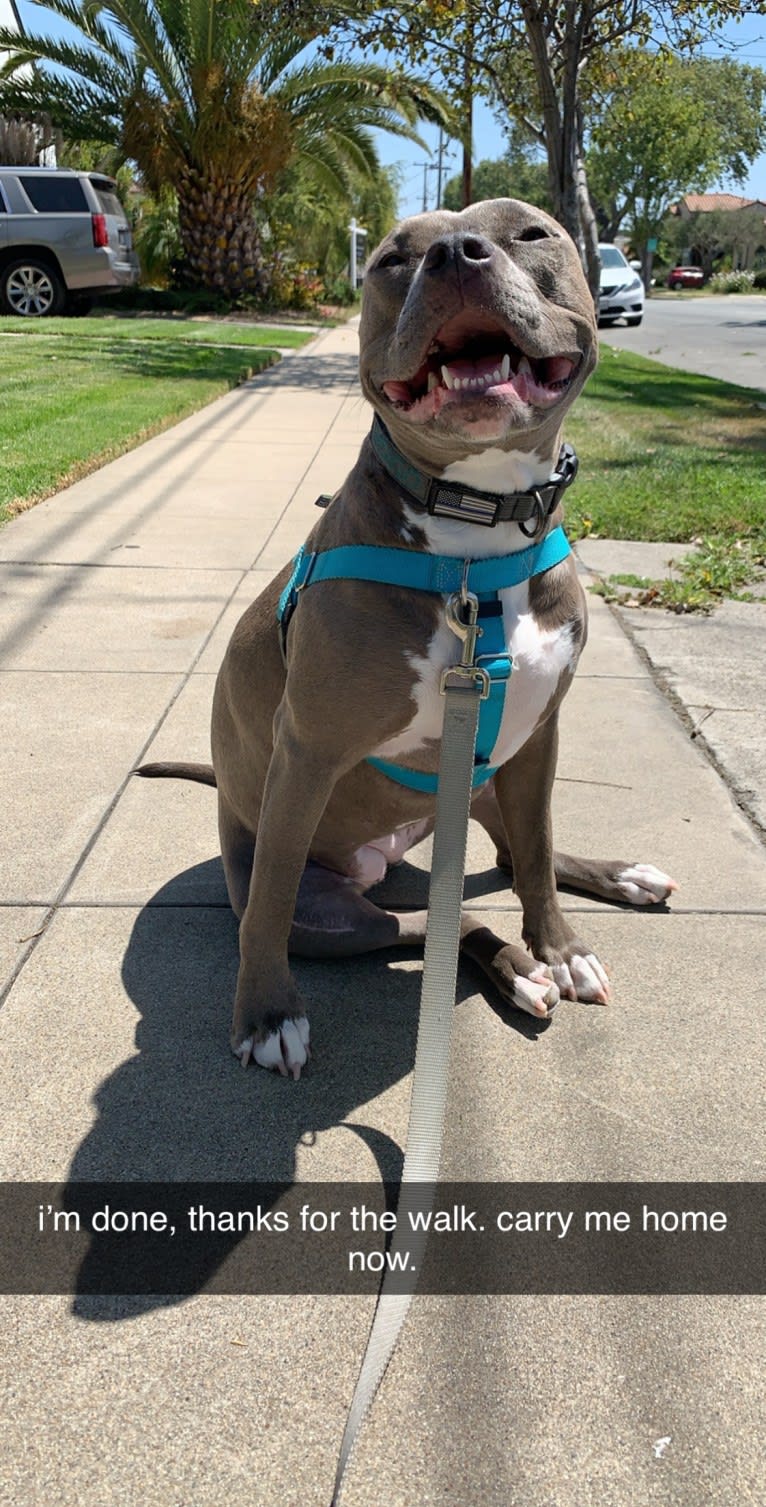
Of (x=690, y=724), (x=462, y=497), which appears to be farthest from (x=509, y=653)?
(x=690, y=724)

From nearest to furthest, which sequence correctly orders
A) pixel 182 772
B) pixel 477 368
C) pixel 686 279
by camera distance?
pixel 477 368, pixel 182 772, pixel 686 279

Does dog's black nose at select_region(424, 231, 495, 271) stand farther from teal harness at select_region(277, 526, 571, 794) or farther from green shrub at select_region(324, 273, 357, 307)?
green shrub at select_region(324, 273, 357, 307)

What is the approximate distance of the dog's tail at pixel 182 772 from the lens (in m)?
3.42

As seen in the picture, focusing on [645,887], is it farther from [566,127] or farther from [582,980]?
[566,127]

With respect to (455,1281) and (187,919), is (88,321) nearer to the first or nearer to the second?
(187,919)

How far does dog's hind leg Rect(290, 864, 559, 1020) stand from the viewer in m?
2.65

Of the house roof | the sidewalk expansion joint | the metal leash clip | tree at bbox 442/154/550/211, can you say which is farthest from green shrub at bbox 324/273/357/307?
the house roof

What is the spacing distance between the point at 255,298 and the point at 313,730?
2356 cm

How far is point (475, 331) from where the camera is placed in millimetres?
1973

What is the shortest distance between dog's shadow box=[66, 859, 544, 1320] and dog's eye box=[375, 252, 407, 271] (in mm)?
1524

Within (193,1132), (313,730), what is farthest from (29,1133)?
(313,730)

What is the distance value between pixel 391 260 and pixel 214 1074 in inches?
62.9

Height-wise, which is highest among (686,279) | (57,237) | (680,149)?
(680,149)

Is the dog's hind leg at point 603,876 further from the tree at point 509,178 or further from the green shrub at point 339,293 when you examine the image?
the tree at point 509,178
